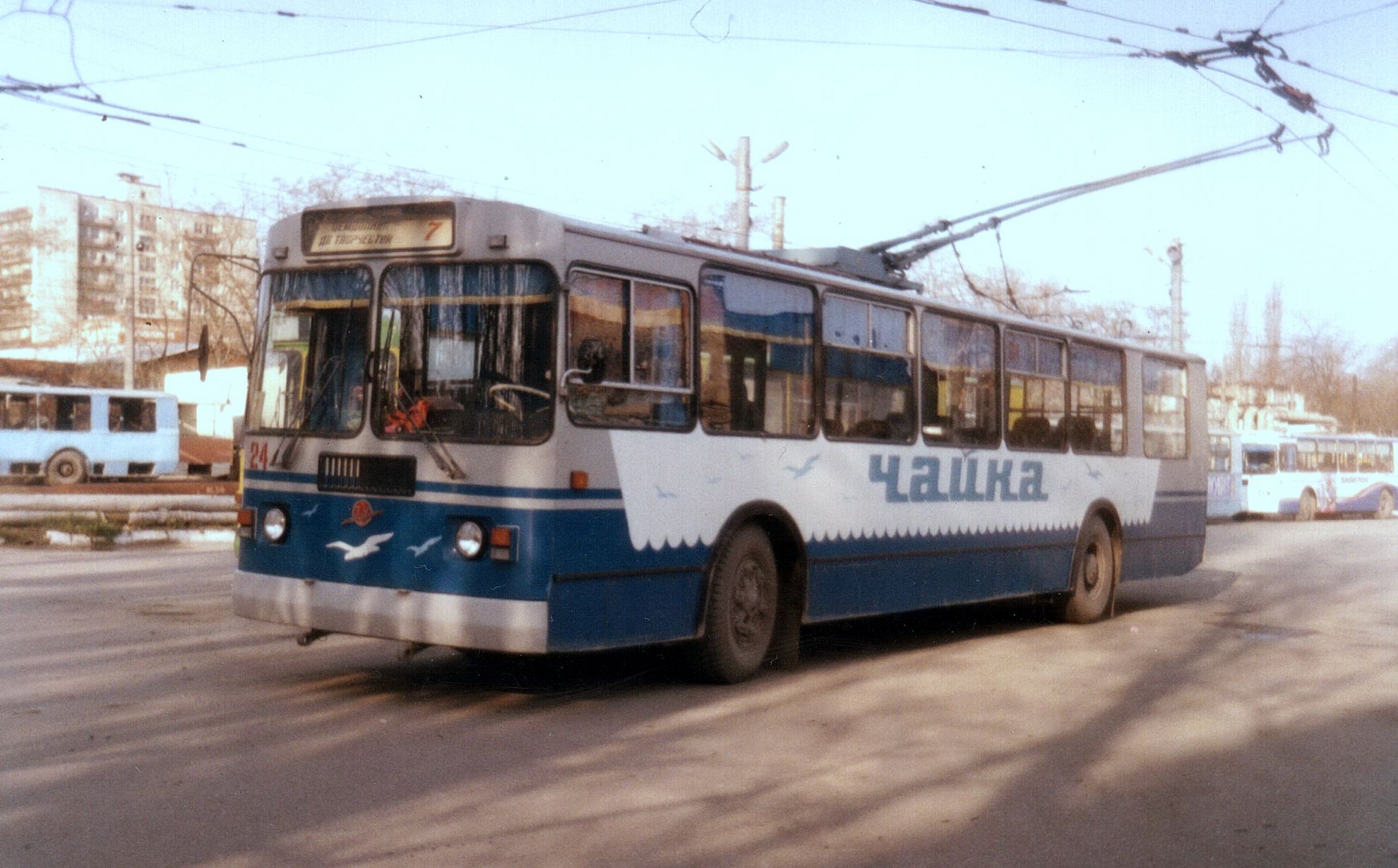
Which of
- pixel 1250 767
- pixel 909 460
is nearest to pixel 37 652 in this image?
pixel 909 460

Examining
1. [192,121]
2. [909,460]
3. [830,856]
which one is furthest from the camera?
[192,121]

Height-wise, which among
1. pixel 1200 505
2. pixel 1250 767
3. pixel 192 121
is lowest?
pixel 1250 767

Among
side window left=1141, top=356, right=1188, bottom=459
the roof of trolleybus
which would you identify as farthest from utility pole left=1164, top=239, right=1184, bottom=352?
the roof of trolleybus

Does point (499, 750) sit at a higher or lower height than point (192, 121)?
lower

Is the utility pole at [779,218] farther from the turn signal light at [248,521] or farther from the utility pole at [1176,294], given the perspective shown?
the turn signal light at [248,521]

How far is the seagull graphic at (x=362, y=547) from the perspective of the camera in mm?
7898

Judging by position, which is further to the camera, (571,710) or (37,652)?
(37,652)

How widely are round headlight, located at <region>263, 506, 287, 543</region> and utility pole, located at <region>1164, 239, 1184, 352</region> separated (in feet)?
95.9

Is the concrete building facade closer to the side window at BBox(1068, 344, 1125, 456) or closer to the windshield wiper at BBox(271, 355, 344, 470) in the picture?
the windshield wiper at BBox(271, 355, 344, 470)

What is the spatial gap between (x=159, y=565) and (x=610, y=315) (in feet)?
35.1

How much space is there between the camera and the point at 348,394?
8.19 metres

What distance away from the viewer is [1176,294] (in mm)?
35031

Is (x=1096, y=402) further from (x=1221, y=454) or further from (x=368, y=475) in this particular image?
(x=1221, y=454)

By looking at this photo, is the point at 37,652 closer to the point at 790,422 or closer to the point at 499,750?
the point at 499,750
